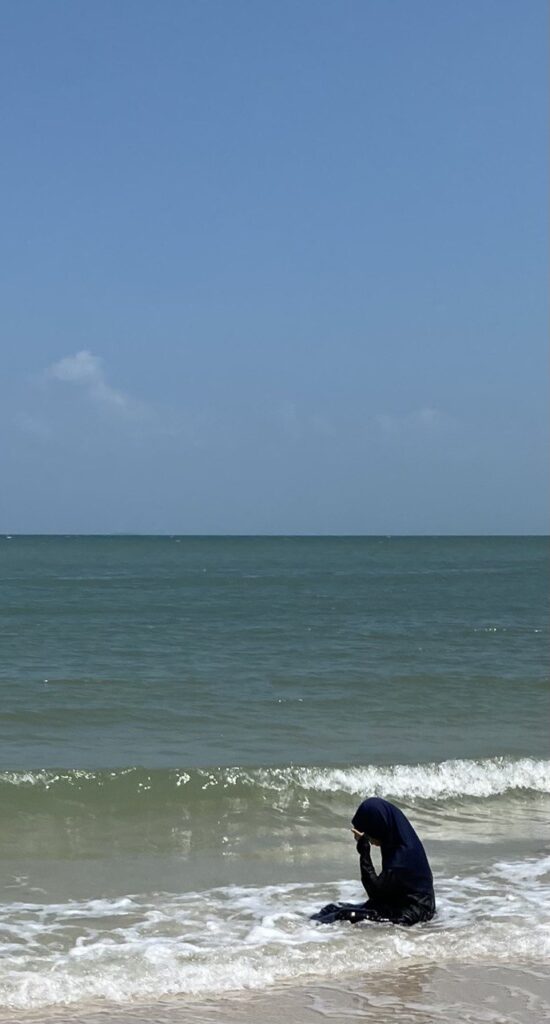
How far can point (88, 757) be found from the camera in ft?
46.0

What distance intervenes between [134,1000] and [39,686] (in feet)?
40.0

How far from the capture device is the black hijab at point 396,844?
8.55 m

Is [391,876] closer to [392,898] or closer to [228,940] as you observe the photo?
[392,898]

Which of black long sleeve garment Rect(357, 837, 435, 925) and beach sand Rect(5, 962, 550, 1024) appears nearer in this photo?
beach sand Rect(5, 962, 550, 1024)

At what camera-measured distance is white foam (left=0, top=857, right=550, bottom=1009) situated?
290 inches

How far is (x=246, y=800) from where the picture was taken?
1261cm

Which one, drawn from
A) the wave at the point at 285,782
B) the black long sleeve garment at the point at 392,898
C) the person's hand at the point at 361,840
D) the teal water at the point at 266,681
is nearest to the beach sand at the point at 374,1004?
the black long sleeve garment at the point at 392,898

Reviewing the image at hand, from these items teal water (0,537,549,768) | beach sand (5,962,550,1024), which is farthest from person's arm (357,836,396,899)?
teal water (0,537,549,768)

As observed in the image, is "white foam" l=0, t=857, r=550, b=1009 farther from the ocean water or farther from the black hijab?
the black hijab

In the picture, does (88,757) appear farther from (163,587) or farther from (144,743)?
(163,587)

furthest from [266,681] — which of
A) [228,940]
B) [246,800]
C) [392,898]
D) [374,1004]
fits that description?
[374,1004]

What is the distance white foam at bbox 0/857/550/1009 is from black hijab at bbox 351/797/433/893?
1.14ft

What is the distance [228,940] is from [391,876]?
1.28 metres

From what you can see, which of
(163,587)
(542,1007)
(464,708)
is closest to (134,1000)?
(542,1007)
